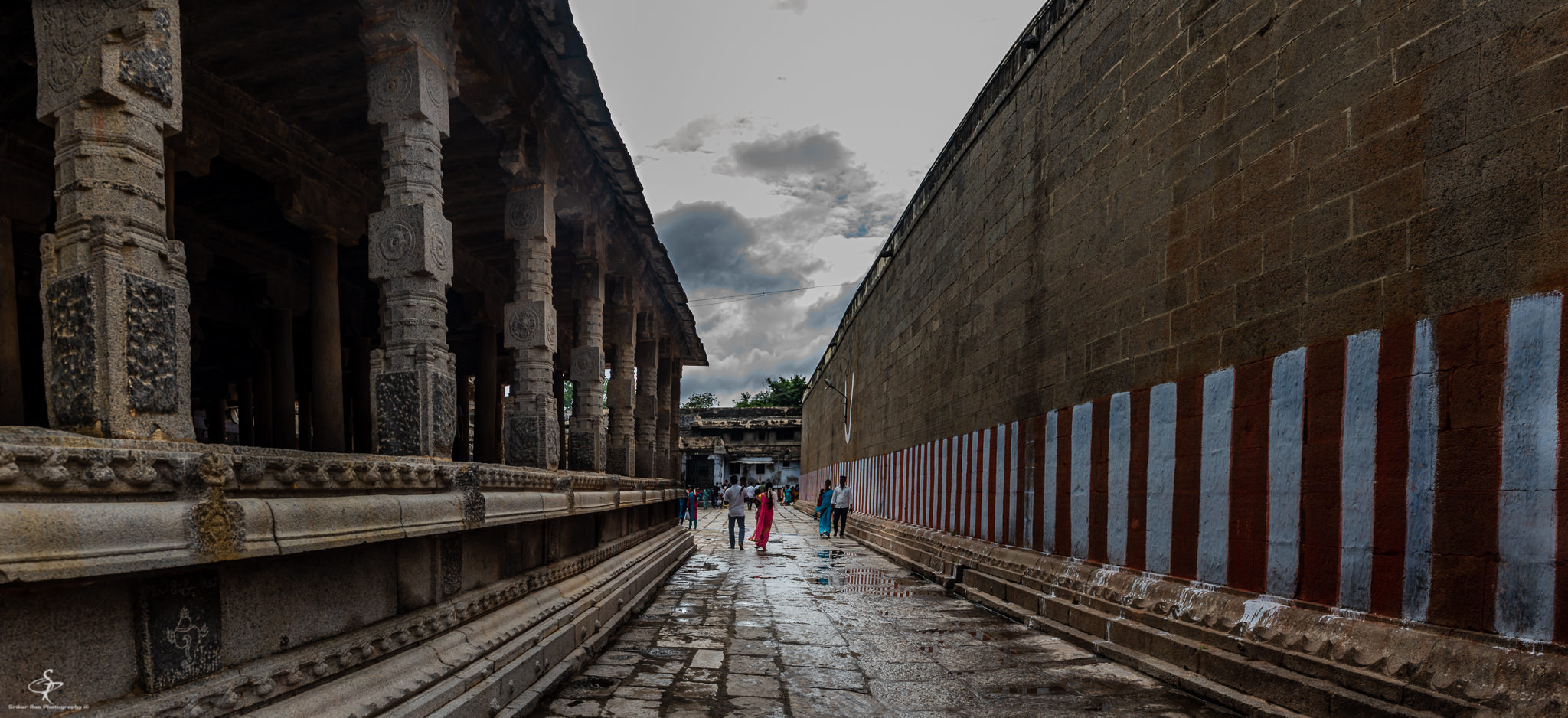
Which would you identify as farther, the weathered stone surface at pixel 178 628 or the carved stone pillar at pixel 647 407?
the carved stone pillar at pixel 647 407

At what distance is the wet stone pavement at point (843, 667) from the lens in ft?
14.3

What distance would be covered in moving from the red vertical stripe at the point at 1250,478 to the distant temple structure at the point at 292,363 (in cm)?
426

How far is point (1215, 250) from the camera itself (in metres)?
5.21

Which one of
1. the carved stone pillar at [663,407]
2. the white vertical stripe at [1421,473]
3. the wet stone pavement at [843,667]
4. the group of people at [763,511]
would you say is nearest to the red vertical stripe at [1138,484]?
the wet stone pavement at [843,667]

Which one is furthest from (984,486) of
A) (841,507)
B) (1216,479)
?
(841,507)

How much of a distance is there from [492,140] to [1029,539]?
679cm

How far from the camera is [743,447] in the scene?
48.1 metres

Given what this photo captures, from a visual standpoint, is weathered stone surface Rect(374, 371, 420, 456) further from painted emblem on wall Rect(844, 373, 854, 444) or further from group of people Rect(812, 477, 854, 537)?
painted emblem on wall Rect(844, 373, 854, 444)

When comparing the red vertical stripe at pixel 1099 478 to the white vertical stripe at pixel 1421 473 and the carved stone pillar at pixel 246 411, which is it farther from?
the carved stone pillar at pixel 246 411

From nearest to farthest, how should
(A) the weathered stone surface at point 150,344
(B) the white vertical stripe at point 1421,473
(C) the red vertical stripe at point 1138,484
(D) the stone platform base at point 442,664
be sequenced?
(D) the stone platform base at point 442,664 < (A) the weathered stone surface at point 150,344 < (B) the white vertical stripe at point 1421,473 < (C) the red vertical stripe at point 1138,484

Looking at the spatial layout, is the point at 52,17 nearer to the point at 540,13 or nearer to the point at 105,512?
the point at 105,512

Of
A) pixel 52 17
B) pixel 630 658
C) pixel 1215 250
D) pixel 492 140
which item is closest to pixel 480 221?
pixel 492 140

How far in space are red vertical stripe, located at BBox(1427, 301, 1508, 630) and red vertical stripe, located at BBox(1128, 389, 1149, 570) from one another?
2.31 metres

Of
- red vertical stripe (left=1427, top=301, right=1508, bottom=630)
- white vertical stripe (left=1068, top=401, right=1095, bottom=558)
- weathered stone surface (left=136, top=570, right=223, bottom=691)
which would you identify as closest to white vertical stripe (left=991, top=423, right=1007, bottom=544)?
white vertical stripe (left=1068, top=401, right=1095, bottom=558)
